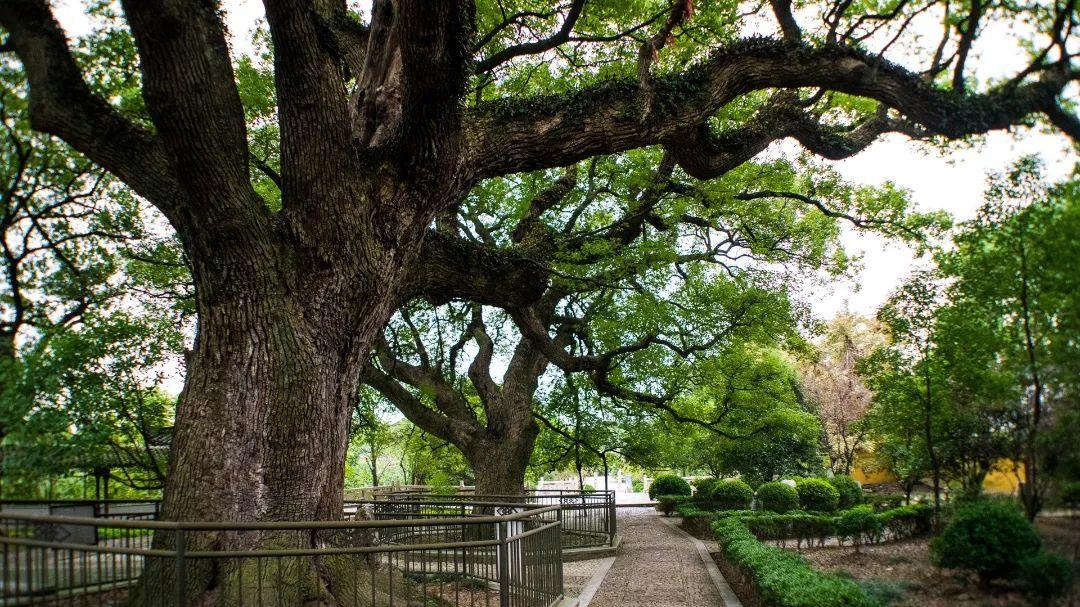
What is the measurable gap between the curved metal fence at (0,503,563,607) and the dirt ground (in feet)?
10.3

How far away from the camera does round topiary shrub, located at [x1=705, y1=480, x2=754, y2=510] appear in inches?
862

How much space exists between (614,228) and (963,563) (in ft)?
32.3

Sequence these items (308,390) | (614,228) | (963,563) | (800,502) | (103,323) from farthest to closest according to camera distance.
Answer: (800,502) < (614,228) < (103,323) < (308,390) < (963,563)

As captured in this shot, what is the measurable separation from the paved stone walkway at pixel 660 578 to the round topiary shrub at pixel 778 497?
4573 mm

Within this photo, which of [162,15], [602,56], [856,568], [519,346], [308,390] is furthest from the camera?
[519,346]

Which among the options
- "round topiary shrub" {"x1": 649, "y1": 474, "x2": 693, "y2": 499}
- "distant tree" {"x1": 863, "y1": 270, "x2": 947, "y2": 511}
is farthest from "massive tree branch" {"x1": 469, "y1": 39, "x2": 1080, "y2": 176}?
"round topiary shrub" {"x1": 649, "y1": 474, "x2": 693, "y2": 499}

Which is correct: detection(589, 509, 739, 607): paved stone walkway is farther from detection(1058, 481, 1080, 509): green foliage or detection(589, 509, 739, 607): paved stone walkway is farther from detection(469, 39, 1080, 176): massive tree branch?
detection(469, 39, 1080, 176): massive tree branch

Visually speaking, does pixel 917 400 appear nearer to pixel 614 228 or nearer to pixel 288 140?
pixel 288 140

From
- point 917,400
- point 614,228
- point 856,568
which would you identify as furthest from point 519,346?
point 917,400

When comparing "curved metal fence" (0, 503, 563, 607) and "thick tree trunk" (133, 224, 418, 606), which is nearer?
"curved metal fence" (0, 503, 563, 607)

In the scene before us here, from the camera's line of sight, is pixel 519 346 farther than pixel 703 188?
Yes

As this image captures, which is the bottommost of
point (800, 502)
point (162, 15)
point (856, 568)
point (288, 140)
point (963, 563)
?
point (800, 502)

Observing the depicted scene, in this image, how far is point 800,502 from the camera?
2022 centimetres

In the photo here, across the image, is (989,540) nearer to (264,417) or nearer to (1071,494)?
(1071,494)
